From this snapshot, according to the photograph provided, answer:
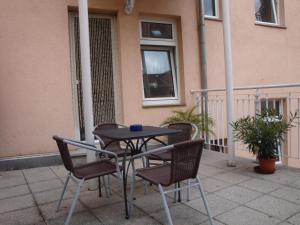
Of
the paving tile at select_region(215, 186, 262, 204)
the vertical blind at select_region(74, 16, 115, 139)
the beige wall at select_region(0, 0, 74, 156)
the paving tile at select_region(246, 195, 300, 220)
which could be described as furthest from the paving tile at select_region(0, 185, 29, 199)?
the paving tile at select_region(246, 195, 300, 220)

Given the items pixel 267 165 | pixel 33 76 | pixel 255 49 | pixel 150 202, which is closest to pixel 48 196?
pixel 150 202

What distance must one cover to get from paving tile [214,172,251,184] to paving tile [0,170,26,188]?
246 centimetres

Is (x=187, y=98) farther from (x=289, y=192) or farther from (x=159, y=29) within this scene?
(x=289, y=192)

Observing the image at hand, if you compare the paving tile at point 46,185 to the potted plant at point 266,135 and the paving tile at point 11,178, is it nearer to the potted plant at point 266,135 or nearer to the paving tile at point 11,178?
the paving tile at point 11,178

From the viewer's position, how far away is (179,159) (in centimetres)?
220

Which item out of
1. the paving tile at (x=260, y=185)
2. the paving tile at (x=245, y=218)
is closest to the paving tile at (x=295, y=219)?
the paving tile at (x=245, y=218)

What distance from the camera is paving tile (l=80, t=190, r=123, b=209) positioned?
112 inches

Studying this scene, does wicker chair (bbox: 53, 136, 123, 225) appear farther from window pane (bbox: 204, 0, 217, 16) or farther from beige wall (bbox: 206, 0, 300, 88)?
window pane (bbox: 204, 0, 217, 16)

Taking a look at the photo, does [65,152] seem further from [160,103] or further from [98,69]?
[160,103]

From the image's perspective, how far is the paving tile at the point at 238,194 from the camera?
2901 millimetres

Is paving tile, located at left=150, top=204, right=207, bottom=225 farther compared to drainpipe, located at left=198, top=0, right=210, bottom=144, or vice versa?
drainpipe, located at left=198, top=0, right=210, bottom=144

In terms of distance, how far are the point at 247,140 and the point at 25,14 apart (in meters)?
3.59

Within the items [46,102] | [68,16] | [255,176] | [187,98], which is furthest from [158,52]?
[255,176]

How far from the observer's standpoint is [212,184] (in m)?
3.40
